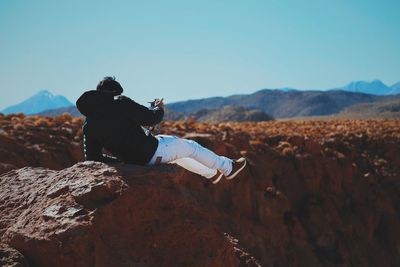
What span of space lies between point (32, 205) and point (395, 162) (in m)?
22.0

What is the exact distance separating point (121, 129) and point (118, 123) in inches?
3.1

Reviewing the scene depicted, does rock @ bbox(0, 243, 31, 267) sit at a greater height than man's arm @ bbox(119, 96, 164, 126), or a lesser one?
lesser

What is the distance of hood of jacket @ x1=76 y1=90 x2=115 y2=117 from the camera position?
6.17m

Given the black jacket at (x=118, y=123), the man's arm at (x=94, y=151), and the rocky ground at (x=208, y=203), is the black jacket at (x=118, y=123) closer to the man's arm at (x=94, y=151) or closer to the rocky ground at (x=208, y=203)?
the man's arm at (x=94, y=151)

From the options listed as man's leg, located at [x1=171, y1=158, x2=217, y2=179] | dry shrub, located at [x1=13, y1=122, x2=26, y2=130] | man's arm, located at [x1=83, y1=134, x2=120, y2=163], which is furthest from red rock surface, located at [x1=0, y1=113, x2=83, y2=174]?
man's leg, located at [x1=171, y1=158, x2=217, y2=179]

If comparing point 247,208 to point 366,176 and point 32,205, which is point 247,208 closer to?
point 366,176

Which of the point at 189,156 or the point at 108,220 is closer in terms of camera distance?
the point at 108,220

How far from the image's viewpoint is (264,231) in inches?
678

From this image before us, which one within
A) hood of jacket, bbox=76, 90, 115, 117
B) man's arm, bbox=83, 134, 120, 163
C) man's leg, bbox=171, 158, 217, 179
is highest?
hood of jacket, bbox=76, 90, 115, 117

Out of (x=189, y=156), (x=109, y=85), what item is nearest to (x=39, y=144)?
(x=189, y=156)

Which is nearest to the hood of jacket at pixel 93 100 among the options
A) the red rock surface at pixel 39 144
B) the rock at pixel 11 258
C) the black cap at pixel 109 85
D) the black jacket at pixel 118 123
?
the black jacket at pixel 118 123

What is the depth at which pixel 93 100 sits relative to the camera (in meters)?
6.18

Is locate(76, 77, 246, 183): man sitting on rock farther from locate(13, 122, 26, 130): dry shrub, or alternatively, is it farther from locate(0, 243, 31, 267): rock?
locate(13, 122, 26, 130): dry shrub

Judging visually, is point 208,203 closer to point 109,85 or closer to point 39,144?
point 39,144
